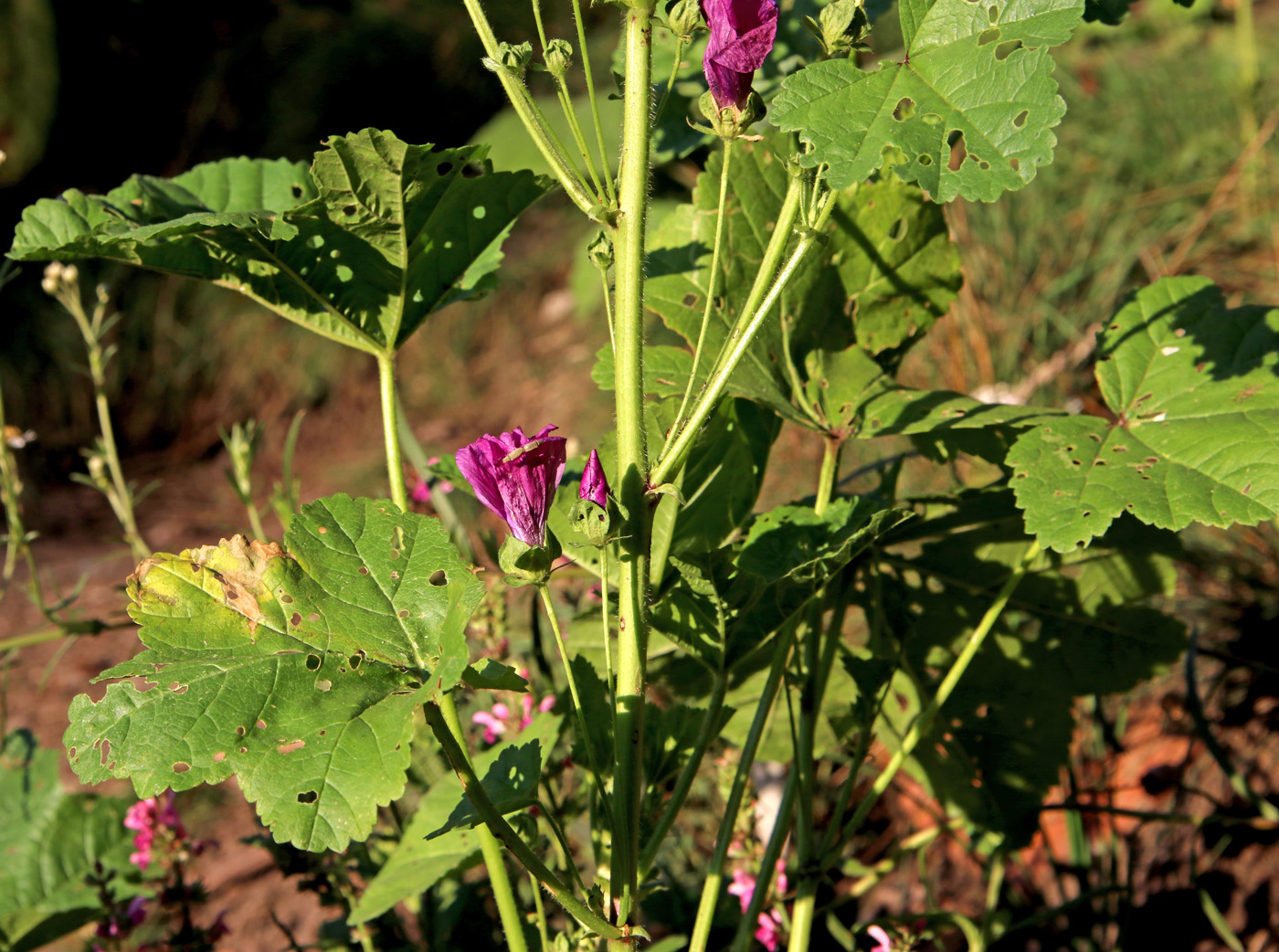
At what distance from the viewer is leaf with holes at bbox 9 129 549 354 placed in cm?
76

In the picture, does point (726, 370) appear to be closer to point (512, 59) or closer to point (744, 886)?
point (512, 59)

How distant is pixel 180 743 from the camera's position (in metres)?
0.60

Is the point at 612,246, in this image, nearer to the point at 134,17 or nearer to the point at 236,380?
the point at 236,380

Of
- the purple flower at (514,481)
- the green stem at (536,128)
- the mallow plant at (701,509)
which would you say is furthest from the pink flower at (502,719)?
the green stem at (536,128)

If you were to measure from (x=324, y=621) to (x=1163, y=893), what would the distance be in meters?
1.37

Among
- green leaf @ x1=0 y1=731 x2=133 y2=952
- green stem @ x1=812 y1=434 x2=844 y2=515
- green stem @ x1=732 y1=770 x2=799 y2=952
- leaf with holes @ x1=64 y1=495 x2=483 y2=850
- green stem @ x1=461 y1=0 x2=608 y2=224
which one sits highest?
green stem @ x1=461 y1=0 x2=608 y2=224

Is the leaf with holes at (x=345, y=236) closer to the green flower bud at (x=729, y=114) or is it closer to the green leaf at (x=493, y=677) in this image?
the green flower bud at (x=729, y=114)

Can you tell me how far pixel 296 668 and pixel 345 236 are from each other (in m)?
0.36

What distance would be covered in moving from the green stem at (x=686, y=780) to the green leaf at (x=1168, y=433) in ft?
0.84

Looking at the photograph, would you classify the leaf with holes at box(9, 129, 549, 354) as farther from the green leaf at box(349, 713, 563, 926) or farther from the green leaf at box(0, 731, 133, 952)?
the green leaf at box(0, 731, 133, 952)

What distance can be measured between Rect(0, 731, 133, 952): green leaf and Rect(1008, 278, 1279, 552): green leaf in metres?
1.13

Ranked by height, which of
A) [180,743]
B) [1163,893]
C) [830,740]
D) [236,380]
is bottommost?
[236,380]

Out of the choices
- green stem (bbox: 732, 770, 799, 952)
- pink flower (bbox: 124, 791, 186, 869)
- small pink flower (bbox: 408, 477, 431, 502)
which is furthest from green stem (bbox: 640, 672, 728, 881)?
pink flower (bbox: 124, 791, 186, 869)

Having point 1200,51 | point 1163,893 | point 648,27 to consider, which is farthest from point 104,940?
point 1200,51
